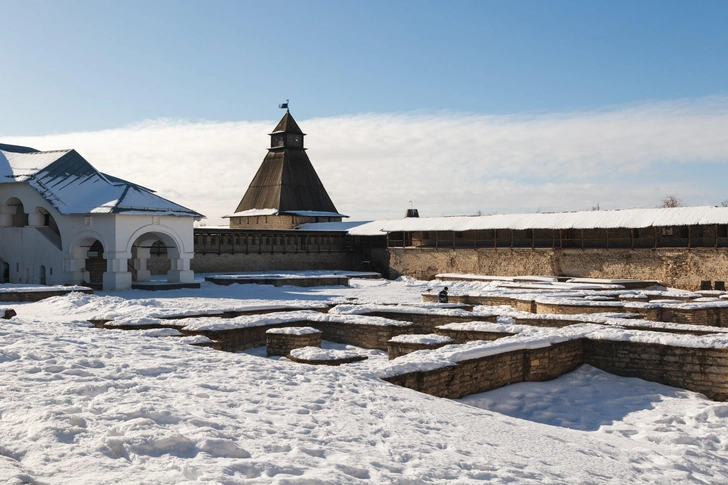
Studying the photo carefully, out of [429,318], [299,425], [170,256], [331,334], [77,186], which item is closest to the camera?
[299,425]

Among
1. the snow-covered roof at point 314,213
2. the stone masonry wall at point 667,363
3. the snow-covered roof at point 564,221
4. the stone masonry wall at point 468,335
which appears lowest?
the stone masonry wall at point 667,363

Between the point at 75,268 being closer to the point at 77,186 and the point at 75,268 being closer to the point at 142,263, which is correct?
the point at 142,263

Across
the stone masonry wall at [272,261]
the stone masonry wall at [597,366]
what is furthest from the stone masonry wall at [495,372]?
the stone masonry wall at [272,261]

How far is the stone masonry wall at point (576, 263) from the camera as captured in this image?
20.9 metres

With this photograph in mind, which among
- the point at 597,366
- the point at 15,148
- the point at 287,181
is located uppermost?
the point at 15,148

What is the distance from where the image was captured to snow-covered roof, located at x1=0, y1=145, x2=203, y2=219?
66.2 ft

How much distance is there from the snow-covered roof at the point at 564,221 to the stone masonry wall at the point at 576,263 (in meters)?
0.91

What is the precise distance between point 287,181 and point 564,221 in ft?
51.5

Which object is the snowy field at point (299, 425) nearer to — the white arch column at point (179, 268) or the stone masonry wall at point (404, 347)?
the stone masonry wall at point (404, 347)

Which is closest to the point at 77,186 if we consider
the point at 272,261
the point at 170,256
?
the point at 170,256

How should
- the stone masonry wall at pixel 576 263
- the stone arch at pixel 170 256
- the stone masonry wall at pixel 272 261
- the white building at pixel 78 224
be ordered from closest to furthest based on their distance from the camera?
the white building at pixel 78 224, the stone arch at pixel 170 256, the stone masonry wall at pixel 576 263, the stone masonry wall at pixel 272 261

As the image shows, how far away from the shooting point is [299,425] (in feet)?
15.6

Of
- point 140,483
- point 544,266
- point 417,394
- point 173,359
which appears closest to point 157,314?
point 173,359

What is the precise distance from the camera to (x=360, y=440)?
4.57 metres
